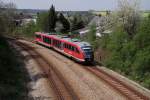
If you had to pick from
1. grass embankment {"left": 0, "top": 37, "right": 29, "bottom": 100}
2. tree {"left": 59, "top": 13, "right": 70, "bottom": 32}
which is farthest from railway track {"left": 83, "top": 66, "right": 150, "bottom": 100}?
tree {"left": 59, "top": 13, "right": 70, "bottom": 32}

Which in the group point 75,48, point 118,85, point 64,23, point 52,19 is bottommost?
point 118,85

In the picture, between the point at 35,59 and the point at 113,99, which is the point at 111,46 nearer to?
the point at 35,59

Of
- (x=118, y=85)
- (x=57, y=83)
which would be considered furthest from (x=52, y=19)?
(x=118, y=85)

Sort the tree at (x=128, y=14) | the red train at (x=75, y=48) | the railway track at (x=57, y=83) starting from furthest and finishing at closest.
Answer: the tree at (x=128, y=14) → the red train at (x=75, y=48) → the railway track at (x=57, y=83)

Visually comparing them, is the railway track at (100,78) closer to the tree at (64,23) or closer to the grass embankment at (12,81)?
the grass embankment at (12,81)

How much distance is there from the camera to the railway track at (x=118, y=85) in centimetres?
2363

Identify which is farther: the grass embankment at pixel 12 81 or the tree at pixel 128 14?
the tree at pixel 128 14

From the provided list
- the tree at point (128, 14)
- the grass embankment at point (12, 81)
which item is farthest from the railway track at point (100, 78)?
the tree at point (128, 14)

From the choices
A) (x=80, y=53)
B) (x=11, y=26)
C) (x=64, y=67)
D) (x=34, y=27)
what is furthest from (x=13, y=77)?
(x=11, y=26)

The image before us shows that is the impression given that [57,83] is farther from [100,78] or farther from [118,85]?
[118,85]

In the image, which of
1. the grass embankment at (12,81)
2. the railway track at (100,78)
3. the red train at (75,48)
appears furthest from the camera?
the red train at (75,48)

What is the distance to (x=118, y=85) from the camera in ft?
88.7

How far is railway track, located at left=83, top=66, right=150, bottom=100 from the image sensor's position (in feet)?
77.5

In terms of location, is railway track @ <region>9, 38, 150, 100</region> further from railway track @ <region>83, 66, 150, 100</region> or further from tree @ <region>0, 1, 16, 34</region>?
tree @ <region>0, 1, 16, 34</region>
